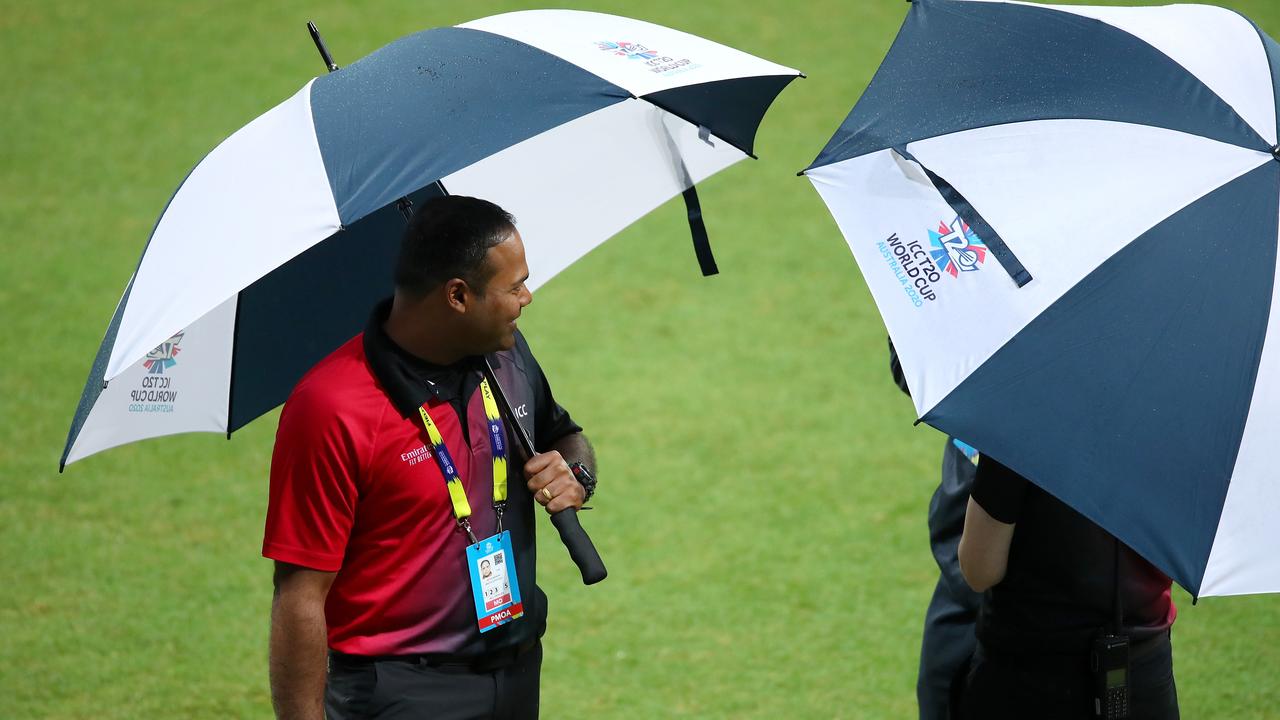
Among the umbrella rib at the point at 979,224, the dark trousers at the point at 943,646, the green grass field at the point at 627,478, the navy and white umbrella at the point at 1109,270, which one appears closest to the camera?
the navy and white umbrella at the point at 1109,270

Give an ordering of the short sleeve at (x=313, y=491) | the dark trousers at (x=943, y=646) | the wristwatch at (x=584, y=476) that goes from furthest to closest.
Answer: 1. the dark trousers at (x=943, y=646)
2. the wristwatch at (x=584, y=476)
3. the short sleeve at (x=313, y=491)

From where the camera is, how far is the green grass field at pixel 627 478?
4441mm

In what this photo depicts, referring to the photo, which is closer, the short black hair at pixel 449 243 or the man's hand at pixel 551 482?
the short black hair at pixel 449 243

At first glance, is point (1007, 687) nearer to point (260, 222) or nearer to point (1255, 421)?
point (1255, 421)

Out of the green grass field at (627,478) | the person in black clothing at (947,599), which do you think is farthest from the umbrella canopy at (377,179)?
the green grass field at (627,478)

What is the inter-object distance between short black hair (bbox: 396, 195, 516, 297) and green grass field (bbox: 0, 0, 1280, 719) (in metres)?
2.11

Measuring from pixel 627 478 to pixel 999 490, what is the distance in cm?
330

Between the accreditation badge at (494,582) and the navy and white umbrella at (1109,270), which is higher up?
the navy and white umbrella at (1109,270)

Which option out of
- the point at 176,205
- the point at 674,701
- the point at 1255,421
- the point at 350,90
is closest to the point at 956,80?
the point at 1255,421

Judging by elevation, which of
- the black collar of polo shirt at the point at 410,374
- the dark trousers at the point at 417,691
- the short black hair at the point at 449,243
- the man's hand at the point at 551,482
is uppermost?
the short black hair at the point at 449,243

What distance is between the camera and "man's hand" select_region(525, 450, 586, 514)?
8.69 feet

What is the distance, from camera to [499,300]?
254cm

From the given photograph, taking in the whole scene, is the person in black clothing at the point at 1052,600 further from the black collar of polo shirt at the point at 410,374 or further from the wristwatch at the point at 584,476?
the black collar of polo shirt at the point at 410,374

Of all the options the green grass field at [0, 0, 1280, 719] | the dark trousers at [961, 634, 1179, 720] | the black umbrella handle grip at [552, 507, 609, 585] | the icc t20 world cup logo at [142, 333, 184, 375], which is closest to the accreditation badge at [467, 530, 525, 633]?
the black umbrella handle grip at [552, 507, 609, 585]
